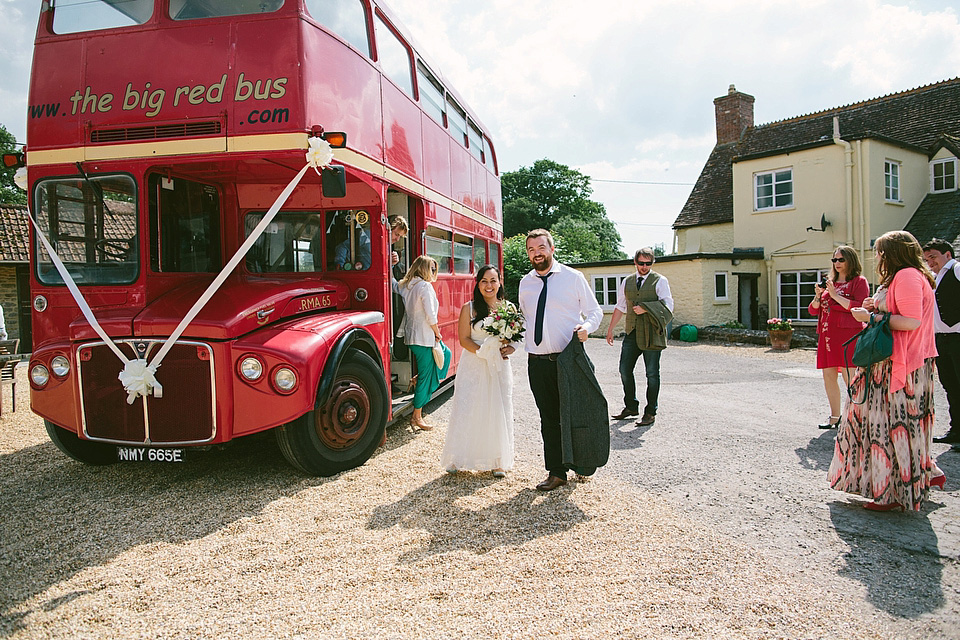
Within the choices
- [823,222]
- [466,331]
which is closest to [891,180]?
[823,222]

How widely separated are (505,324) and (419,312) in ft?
6.36

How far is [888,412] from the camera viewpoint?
432 centimetres

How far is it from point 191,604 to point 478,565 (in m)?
1.48

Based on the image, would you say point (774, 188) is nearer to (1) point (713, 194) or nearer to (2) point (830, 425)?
(1) point (713, 194)

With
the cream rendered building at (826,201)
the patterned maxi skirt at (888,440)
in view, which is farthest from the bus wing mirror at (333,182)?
the cream rendered building at (826,201)

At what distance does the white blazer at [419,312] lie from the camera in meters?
6.76

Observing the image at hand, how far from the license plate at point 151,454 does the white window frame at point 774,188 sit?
64.2 feet

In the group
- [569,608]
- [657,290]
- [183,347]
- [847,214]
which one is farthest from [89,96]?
[847,214]

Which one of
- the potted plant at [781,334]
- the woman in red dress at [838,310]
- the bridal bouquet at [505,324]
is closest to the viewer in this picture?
the bridal bouquet at [505,324]

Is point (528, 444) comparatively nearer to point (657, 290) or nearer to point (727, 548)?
point (657, 290)

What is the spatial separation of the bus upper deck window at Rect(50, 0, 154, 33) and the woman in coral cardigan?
19.2 ft

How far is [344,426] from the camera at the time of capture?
5527 millimetres

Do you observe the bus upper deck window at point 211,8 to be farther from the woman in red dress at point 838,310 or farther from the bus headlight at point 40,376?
the woman in red dress at point 838,310

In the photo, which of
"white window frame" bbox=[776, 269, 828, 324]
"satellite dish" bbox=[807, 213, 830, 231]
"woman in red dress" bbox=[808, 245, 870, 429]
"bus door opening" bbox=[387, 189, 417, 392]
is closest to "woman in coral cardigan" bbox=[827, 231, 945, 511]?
"woman in red dress" bbox=[808, 245, 870, 429]
